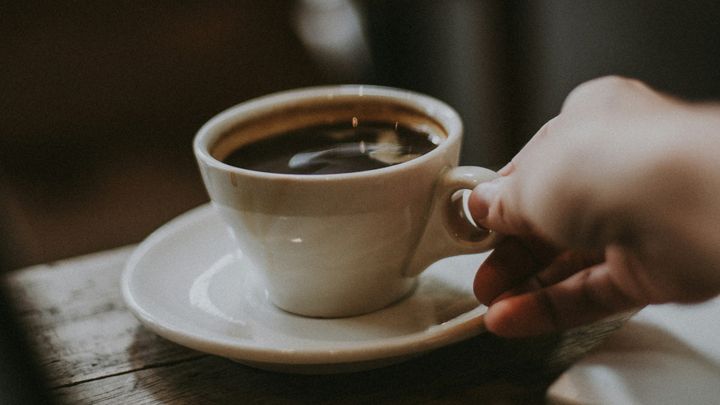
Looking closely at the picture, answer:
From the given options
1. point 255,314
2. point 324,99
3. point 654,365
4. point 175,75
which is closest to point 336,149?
point 324,99

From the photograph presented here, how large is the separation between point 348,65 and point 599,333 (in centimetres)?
191

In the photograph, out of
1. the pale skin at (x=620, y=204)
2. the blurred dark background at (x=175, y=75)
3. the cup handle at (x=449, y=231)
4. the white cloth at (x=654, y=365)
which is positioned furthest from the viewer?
the blurred dark background at (x=175, y=75)

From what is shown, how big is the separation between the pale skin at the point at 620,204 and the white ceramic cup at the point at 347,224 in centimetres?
6

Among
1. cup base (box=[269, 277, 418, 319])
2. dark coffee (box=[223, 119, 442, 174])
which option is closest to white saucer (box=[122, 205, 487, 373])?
cup base (box=[269, 277, 418, 319])

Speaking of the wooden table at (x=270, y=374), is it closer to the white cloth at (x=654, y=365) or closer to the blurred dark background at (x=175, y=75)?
the white cloth at (x=654, y=365)

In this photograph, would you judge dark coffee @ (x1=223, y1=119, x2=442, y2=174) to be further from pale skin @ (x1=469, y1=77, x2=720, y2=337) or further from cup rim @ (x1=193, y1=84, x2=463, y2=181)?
pale skin @ (x1=469, y1=77, x2=720, y2=337)

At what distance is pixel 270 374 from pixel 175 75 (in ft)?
6.53

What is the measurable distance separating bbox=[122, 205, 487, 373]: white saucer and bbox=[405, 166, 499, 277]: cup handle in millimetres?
44

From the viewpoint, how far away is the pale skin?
32 cm

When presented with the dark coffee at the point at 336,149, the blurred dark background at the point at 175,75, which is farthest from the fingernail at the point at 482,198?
the blurred dark background at the point at 175,75

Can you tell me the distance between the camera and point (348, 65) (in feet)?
7.69

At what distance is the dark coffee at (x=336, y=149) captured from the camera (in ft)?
2.01

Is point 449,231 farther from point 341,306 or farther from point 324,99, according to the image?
point 324,99

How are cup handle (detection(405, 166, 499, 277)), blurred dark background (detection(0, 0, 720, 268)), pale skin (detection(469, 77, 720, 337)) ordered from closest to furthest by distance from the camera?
pale skin (detection(469, 77, 720, 337)) < cup handle (detection(405, 166, 499, 277)) < blurred dark background (detection(0, 0, 720, 268))
